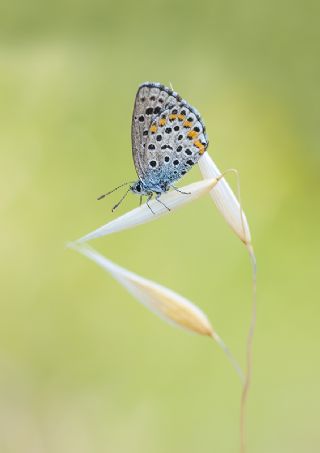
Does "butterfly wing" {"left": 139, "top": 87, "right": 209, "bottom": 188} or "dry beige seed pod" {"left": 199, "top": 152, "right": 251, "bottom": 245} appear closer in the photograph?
"dry beige seed pod" {"left": 199, "top": 152, "right": 251, "bottom": 245}

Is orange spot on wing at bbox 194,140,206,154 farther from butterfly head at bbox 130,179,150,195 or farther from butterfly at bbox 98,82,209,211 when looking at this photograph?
butterfly head at bbox 130,179,150,195

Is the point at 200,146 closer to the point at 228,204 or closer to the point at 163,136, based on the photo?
the point at 163,136

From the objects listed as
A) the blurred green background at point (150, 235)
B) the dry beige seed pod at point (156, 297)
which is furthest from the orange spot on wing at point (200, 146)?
the blurred green background at point (150, 235)

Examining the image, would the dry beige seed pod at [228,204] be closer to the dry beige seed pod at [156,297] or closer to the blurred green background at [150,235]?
the dry beige seed pod at [156,297]

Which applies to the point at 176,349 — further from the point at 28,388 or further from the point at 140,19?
the point at 140,19

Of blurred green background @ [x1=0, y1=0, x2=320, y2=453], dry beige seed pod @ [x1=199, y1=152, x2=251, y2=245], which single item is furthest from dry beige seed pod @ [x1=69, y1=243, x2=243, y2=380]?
blurred green background @ [x1=0, y1=0, x2=320, y2=453]

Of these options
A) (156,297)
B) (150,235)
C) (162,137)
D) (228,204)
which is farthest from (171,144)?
(150,235)

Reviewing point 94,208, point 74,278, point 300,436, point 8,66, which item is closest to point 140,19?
point 8,66
